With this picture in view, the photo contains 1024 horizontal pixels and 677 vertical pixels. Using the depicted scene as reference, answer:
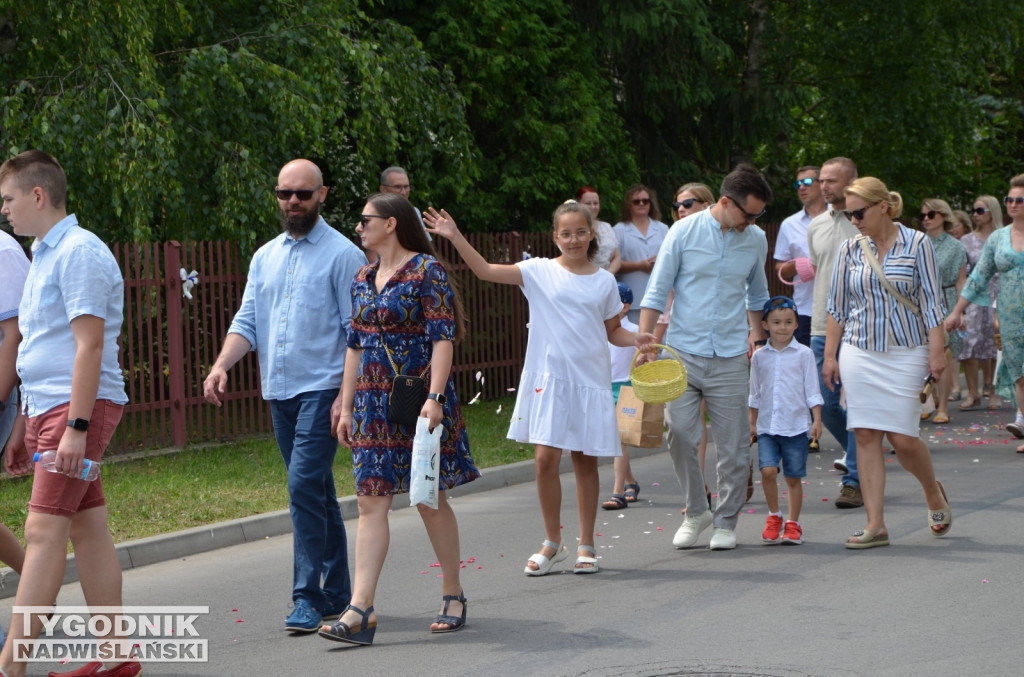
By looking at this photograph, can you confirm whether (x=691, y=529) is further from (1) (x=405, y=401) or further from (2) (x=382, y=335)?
(2) (x=382, y=335)

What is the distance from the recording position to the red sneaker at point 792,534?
806 centimetres

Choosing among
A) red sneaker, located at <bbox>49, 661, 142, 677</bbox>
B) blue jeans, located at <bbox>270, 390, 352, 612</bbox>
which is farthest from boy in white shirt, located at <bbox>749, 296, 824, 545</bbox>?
red sneaker, located at <bbox>49, 661, 142, 677</bbox>

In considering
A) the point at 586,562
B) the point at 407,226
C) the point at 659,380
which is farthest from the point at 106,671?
the point at 659,380

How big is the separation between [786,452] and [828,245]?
7.99 feet

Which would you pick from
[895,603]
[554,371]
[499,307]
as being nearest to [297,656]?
[554,371]

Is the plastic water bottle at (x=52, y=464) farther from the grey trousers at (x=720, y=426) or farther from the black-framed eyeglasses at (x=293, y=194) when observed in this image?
the grey trousers at (x=720, y=426)

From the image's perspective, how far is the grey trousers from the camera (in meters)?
7.90

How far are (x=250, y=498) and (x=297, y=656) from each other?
3817mm

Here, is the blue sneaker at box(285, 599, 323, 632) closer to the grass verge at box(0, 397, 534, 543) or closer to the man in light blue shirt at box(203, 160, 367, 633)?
the man in light blue shirt at box(203, 160, 367, 633)

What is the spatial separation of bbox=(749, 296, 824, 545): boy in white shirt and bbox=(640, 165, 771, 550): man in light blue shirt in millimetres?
311

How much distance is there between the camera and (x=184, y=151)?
13453 millimetres

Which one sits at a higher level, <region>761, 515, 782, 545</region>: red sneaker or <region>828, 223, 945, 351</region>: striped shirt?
<region>828, 223, 945, 351</region>: striped shirt

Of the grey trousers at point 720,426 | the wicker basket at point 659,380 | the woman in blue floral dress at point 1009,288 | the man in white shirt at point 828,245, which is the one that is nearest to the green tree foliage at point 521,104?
the woman in blue floral dress at point 1009,288

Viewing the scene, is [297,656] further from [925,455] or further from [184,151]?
[184,151]
